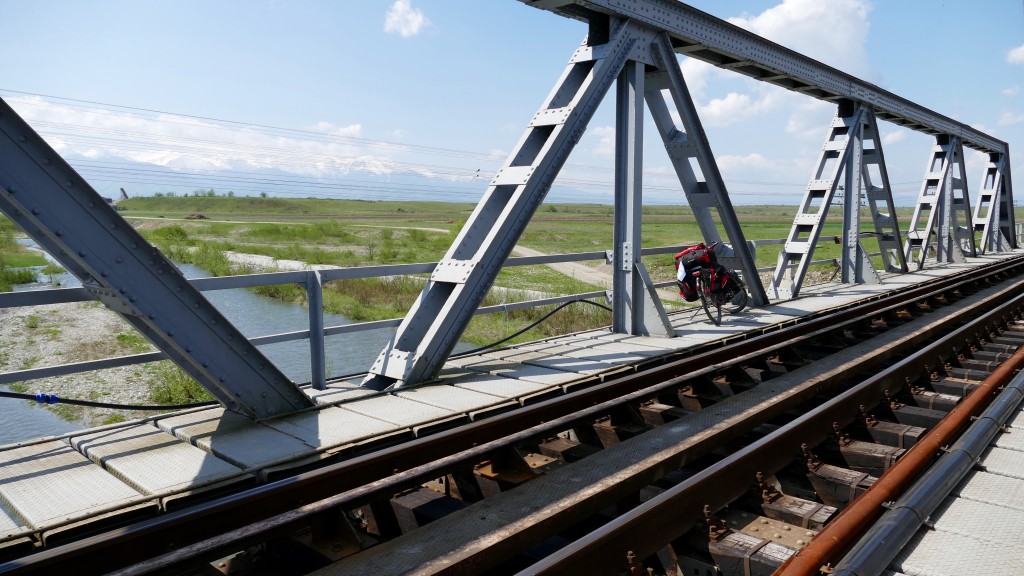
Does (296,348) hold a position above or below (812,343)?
below

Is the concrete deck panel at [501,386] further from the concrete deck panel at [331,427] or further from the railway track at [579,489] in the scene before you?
the concrete deck panel at [331,427]

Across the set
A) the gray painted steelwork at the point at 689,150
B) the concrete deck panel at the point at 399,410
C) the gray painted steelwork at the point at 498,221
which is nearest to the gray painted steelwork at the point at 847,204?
the gray painted steelwork at the point at 689,150

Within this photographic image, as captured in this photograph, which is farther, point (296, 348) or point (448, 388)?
Result: point (296, 348)

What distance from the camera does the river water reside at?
10367mm

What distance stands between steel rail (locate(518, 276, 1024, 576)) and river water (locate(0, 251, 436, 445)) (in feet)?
27.2

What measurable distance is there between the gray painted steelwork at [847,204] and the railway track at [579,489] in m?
6.87

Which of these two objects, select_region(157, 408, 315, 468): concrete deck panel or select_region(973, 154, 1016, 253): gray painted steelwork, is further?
select_region(973, 154, 1016, 253): gray painted steelwork

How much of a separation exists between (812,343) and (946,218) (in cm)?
1650

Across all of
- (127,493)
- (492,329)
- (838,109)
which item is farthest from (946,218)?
(127,493)

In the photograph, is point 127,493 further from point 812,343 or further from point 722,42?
point 722,42

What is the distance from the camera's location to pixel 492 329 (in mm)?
18625

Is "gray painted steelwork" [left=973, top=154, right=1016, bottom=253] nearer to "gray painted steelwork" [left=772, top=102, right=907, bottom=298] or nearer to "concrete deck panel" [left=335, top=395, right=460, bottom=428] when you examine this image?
"gray painted steelwork" [left=772, top=102, right=907, bottom=298]

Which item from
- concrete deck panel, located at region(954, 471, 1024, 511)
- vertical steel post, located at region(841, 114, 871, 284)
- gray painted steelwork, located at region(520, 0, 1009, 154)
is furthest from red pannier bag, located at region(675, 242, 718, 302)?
concrete deck panel, located at region(954, 471, 1024, 511)

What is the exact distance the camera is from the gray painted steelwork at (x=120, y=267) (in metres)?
4.45
